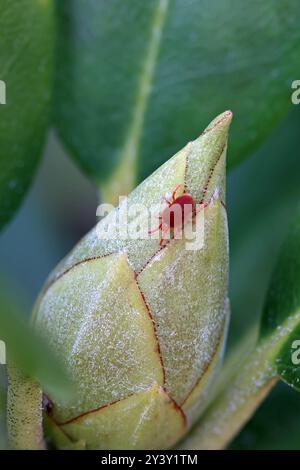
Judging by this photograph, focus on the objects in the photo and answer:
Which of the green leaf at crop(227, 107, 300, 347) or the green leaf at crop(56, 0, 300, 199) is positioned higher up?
the green leaf at crop(56, 0, 300, 199)

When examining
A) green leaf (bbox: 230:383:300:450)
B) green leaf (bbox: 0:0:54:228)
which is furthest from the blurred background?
green leaf (bbox: 0:0:54:228)

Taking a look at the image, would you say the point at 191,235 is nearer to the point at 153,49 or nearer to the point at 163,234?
the point at 163,234

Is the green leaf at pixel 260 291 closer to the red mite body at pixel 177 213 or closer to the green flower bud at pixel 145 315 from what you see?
the green flower bud at pixel 145 315

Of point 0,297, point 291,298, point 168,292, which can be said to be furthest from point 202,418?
point 0,297

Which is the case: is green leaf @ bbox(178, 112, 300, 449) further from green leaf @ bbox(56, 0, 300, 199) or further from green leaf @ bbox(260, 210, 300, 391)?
green leaf @ bbox(56, 0, 300, 199)

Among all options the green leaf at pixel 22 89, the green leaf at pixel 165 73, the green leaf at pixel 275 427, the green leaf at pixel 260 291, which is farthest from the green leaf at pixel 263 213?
the green leaf at pixel 22 89

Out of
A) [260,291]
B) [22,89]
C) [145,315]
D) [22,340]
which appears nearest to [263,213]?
[260,291]
